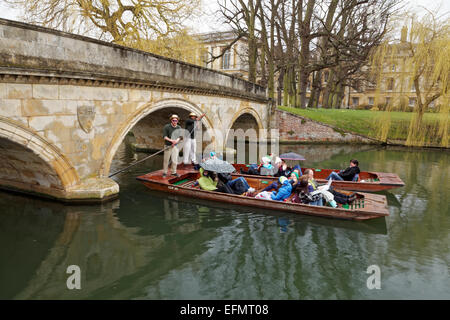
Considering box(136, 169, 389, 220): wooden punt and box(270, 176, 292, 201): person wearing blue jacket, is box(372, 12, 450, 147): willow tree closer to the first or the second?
box(136, 169, 389, 220): wooden punt

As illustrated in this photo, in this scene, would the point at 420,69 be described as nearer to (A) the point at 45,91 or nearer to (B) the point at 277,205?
(B) the point at 277,205

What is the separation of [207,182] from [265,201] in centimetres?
148

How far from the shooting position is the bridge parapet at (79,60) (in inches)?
207

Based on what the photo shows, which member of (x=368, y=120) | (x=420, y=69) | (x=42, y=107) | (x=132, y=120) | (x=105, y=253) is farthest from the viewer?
(x=368, y=120)

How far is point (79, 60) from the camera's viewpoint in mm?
6320

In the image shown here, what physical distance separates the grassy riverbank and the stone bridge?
36.8 ft

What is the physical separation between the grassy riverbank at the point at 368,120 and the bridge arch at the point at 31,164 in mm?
13589

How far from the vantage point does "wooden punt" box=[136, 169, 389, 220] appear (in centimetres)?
603

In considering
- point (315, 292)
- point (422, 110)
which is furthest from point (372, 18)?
point (315, 292)

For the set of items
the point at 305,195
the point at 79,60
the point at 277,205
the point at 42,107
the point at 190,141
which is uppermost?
the point at 79,60

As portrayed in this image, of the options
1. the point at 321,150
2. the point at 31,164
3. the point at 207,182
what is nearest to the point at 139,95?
the point at 207,182

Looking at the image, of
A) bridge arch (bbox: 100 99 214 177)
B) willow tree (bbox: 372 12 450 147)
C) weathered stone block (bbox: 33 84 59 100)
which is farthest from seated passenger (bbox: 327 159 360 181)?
willow tree (bbox: 372 12 450 147)
